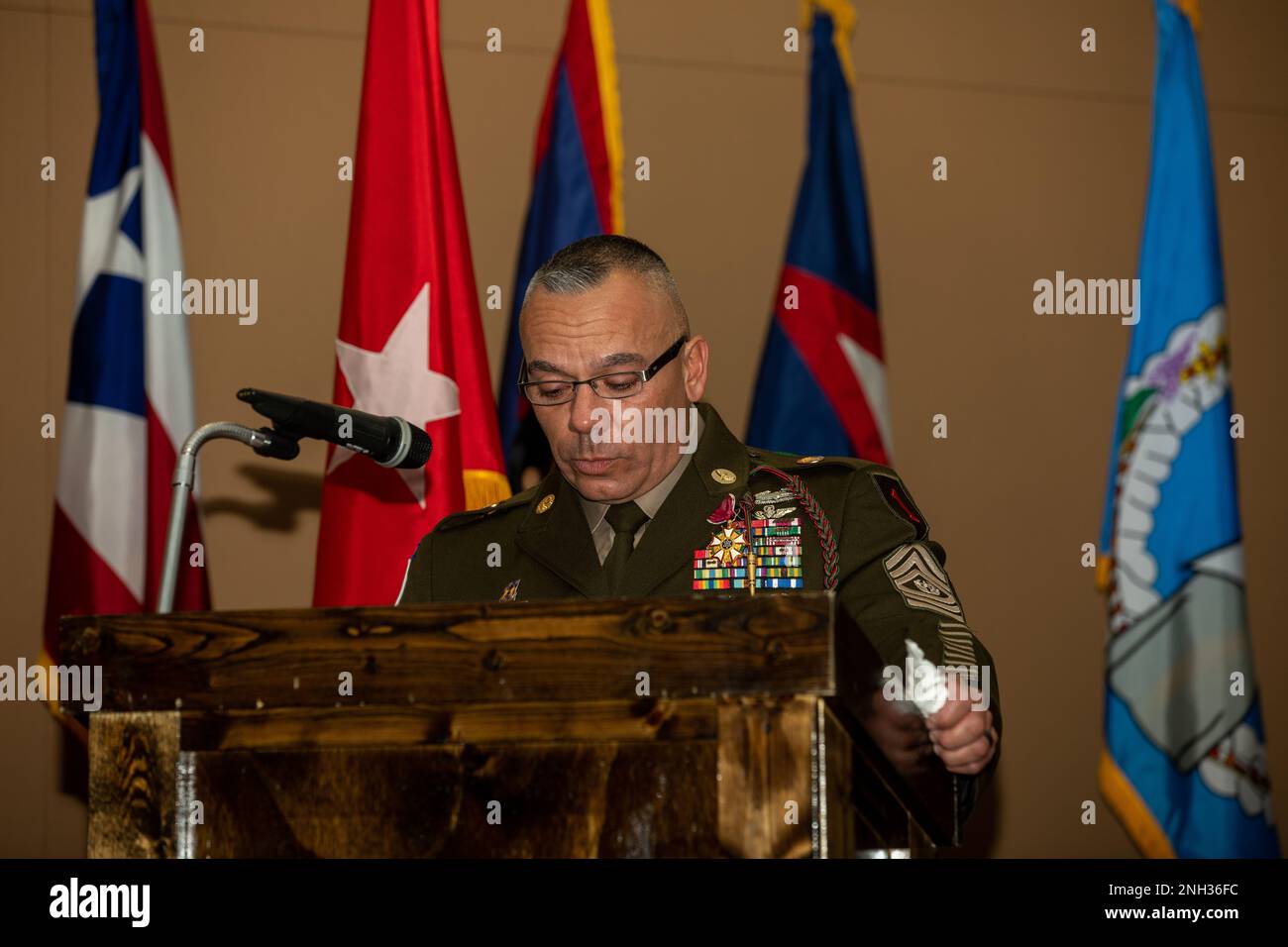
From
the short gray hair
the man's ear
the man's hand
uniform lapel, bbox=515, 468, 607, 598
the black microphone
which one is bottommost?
the man's hand

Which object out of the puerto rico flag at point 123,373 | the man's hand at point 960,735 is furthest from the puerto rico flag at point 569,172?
the man's hand at point 960,735

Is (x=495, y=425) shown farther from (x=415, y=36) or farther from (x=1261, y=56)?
(x=1261, y=56)

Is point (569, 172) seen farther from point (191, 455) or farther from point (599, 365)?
point (191, 455)

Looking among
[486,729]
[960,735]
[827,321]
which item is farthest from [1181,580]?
[486,729]

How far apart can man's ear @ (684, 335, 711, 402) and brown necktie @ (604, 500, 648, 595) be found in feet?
0.76

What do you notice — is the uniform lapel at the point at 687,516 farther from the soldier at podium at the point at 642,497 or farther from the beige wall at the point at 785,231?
the beige wall at the point at 785,231

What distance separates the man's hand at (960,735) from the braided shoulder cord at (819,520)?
0.45 m

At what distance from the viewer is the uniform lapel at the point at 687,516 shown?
2035mm

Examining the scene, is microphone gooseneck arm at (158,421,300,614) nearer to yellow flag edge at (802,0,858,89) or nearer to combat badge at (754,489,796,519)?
combat badge at (754,489,796,519)

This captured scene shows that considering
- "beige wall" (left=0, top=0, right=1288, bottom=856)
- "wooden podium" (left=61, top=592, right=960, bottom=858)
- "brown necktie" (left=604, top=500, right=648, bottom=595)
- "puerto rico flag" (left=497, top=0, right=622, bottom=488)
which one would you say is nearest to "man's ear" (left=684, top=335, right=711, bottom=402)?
"brown necktie" (left=604, top=500, right=648, bottom=595)

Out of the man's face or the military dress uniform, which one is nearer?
the military dress uniform

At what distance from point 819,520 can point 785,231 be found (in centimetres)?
217

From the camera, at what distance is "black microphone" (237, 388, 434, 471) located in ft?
6.02

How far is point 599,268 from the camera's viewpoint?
7.22 feet
